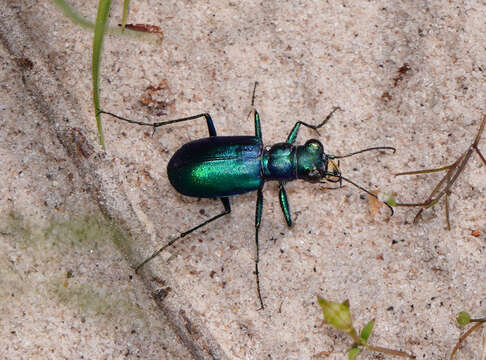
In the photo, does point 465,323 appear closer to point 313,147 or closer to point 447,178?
point 447,178

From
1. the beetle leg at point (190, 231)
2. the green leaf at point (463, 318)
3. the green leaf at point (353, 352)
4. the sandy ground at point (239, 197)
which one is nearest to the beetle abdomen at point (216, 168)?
the beetle leg at point (190, 231)

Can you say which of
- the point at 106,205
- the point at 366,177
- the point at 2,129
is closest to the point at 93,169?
the point at 106,205

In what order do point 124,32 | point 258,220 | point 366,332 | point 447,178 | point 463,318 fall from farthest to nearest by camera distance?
point 124,32 → point 447,178 → point 258,220 → point 463,318 → point 366,332

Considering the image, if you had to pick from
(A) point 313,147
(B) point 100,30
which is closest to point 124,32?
(B) point 100,30

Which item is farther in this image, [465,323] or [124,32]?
[124,32]

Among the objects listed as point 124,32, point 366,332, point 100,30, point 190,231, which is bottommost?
point 366,332

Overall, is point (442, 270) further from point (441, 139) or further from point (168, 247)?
point (168, 247)

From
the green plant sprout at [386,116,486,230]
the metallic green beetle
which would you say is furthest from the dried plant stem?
the metallic green beetle
